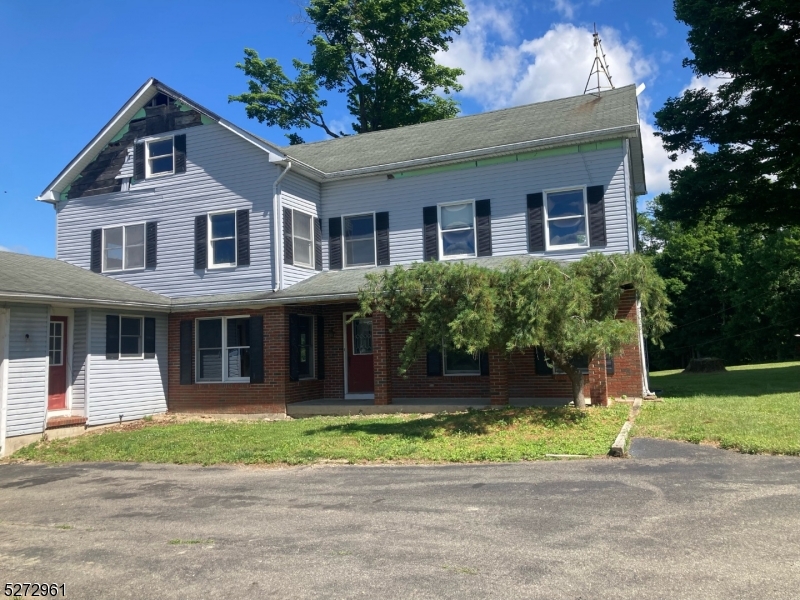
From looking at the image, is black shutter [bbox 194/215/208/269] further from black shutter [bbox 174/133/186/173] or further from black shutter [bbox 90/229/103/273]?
black shutter [bbox 90/229/103/273]

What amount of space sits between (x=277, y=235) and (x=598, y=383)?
8.40m

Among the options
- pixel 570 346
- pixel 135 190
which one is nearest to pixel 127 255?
pixel 135 190

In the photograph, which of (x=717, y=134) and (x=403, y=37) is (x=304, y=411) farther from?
(x=403, y=37)

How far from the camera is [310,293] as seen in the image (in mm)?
15164

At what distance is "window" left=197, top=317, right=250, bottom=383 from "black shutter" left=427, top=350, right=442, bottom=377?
4614 millimetres

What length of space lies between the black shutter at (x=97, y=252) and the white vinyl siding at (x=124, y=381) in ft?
9.10

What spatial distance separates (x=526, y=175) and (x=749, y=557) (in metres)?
11.9

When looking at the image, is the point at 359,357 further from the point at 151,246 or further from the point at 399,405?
the point at 151,246

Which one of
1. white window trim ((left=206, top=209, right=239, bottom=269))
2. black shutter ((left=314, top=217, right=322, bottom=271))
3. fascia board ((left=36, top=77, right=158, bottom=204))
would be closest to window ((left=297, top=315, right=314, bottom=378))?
black shutter ((left=314, top=217, right=322, bottom=271))

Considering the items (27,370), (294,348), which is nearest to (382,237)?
(294,348)

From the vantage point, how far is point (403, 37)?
33562 millimetres

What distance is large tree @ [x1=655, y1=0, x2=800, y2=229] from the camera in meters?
16.7

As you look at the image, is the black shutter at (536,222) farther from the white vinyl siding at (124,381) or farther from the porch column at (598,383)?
the white vinyl siding at (124,381)

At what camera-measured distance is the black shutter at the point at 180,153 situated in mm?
17297
